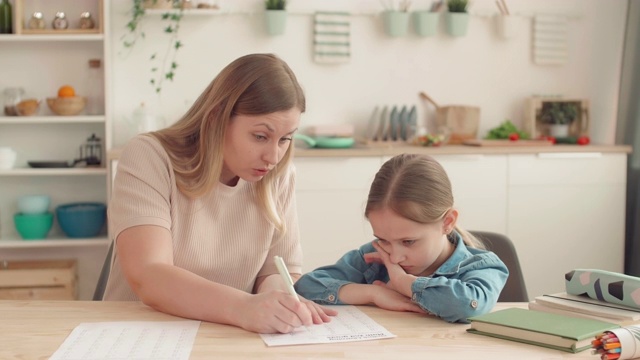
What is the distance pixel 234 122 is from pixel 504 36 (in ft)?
10.1

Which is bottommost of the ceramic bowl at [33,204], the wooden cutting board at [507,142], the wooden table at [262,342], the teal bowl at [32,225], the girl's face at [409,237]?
the teal bowl at [32,225]

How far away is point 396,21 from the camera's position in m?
4.64

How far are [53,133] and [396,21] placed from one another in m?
1.85

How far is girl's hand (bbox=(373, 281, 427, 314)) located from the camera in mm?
1897

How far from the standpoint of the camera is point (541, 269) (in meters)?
4.48

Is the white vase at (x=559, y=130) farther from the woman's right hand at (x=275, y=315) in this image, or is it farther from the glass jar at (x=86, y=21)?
the woman's right hand at (x=275, y=315)

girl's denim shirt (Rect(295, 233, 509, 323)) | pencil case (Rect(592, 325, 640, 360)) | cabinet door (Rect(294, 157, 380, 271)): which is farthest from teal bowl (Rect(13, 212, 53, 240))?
pencil case (Rect(592, 325, 640, 360))

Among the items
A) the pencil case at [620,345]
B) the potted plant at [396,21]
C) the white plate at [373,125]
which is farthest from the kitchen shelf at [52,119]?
the pencil case at [620,345]

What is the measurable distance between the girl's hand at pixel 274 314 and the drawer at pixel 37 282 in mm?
2777

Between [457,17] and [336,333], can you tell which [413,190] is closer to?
[336,333]

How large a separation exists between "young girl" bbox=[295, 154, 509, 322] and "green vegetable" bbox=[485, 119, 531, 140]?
277cm

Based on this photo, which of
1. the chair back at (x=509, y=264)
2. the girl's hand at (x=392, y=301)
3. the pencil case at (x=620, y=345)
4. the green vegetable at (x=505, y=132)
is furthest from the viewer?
the green vegetable at (x=505, y=132)

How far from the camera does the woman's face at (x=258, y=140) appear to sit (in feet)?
6.59

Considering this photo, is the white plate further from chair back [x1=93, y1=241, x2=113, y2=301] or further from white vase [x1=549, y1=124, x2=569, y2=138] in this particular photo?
chair back [x1=93, y1=241, x2=113, y2=301]
